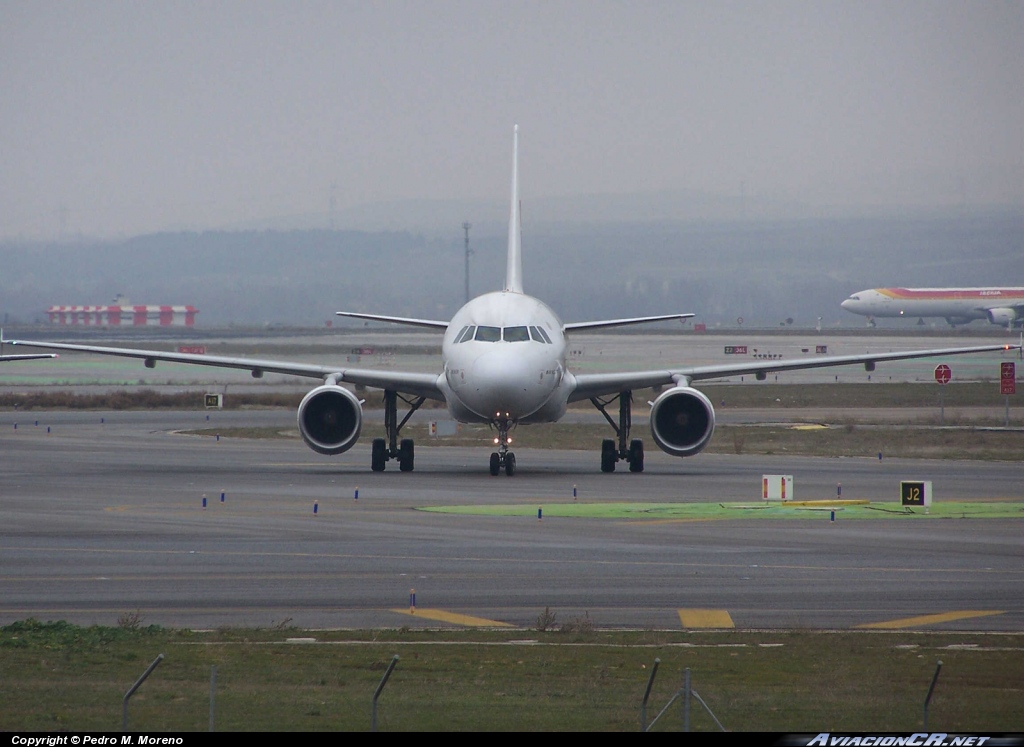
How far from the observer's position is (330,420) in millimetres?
35375

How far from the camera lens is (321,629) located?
1568 cm

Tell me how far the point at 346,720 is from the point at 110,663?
3.67 meters

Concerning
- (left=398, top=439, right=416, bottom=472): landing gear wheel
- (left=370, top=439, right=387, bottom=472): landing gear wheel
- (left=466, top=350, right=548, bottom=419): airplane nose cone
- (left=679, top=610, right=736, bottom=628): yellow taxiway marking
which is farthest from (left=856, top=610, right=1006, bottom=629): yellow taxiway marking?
(left=370, top=439, right=387, bottom=472): landing gear wheel

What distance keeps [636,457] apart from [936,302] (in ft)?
457

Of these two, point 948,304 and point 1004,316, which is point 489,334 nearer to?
point 1004,316

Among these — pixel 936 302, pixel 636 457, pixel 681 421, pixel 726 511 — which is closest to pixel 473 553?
pixel 726 511

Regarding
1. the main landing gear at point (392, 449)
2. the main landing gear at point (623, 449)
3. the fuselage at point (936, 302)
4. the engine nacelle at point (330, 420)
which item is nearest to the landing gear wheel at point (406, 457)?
the main landing gear at point (392, 449)

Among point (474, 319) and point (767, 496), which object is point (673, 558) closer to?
point (767, 496)

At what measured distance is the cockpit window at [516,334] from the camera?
32844mm

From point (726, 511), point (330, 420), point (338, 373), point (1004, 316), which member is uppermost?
point (1004, 316)

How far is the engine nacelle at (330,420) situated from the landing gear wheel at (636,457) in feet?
23.4

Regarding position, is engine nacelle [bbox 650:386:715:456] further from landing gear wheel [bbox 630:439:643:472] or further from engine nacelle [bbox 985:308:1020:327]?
engine nacelle [bbox 985:308:1020:327]

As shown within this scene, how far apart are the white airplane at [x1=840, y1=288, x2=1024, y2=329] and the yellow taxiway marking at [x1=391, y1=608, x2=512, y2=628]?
145m

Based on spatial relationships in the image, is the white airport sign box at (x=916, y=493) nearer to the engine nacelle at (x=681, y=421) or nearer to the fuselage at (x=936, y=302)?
the engine nacelle at (x=681, y=421)
